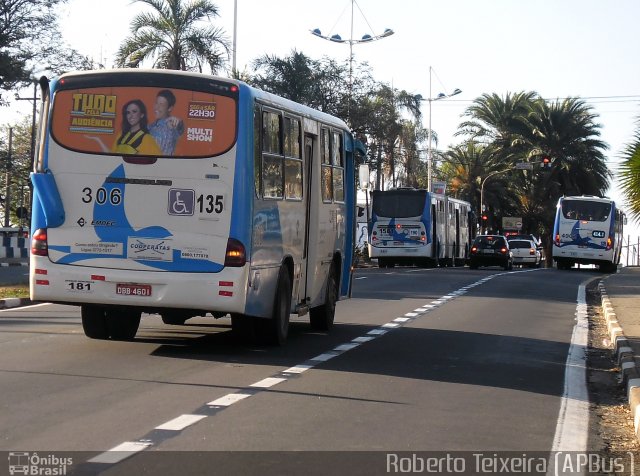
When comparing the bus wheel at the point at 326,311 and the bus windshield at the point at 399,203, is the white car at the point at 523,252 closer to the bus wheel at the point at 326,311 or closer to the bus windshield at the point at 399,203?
the bus windshield at the point at 399,203

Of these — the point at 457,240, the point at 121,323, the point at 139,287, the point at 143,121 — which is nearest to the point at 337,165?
the point at 121,323

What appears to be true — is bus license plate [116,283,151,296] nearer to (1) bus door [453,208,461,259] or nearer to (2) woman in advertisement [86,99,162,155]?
(2) woman in advertisement [86,99,162,155]

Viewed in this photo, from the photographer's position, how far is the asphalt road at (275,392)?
8.31 m

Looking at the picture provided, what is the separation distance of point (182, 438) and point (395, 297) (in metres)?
18.8

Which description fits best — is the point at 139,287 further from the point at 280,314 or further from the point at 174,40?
the point at 174,40

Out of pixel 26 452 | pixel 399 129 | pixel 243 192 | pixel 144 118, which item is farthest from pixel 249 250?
pixel 399 129

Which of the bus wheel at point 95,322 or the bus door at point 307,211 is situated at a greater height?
the bus door at point 307,211

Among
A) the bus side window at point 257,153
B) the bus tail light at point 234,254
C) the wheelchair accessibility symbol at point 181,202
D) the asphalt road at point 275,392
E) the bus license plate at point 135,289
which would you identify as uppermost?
the bus side window at point 257,153

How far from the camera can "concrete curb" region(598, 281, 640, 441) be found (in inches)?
419

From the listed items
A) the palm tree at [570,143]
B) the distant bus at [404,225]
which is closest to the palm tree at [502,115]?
the palm tree at [570,143]

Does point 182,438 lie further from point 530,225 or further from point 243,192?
point 530,225

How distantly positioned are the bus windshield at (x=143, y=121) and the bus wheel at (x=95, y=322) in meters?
2.28

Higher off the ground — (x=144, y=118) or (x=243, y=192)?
(x=144, y=118)

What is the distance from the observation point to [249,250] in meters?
13.4
